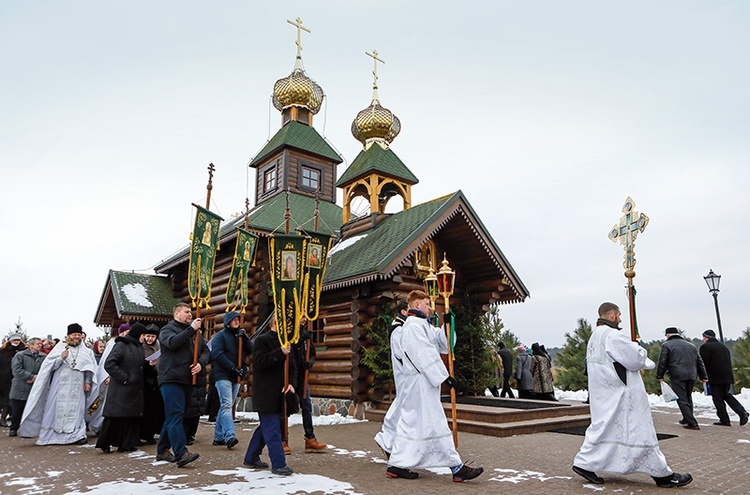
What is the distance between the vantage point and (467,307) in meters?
14.1

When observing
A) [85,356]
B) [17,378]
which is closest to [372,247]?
[85,356]

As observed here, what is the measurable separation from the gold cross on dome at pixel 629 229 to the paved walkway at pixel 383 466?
2.85 meters

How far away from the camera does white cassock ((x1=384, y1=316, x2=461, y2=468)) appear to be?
5.49 metres

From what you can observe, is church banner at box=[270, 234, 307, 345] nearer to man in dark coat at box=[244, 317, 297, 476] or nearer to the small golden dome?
man in dark coat at box=[244, 317, 297, 476]

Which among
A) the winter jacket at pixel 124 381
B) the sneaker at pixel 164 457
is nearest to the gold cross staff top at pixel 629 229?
the sneaker at pixel 164 457

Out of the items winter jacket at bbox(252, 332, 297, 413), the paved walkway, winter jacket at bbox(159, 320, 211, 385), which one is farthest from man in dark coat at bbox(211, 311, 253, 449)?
winter jacket at bbox(252, 332, 297, 413)

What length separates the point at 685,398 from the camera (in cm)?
980

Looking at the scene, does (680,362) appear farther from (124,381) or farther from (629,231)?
(124,381)

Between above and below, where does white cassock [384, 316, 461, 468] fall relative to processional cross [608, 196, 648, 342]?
below

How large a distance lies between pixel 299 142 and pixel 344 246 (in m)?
6.92

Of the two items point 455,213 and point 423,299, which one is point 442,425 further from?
point 455,213

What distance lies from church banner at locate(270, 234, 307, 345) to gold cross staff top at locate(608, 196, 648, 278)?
5113 millimetres

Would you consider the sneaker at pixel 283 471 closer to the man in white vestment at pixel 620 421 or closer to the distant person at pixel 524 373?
the man in white vestment at pixel 620 421

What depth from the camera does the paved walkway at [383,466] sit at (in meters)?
5.21
